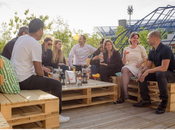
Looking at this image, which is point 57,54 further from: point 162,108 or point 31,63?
point 162,108

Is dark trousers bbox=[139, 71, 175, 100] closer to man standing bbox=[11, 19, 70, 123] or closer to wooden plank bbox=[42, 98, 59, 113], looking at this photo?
man standing bbox=[11, 19, 70, 123]

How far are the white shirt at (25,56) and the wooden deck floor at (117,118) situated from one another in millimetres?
843

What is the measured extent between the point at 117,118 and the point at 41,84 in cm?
120

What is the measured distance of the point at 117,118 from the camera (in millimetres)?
2875

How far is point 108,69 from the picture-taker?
466 centimetres

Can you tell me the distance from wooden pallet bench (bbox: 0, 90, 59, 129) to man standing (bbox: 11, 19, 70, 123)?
0.90 feet

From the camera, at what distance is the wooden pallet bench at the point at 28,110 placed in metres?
2.04

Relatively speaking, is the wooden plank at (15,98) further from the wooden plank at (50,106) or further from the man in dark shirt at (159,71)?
the man in dark shirt at (159,71)

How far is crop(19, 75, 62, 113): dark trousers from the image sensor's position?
2.63m

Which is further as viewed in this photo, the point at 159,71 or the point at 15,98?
the point at 159,71

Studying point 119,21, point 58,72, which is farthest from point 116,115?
point 119,21

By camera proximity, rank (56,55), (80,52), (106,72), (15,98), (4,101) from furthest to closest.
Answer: (80,52), (56,55), (106,72), (15,98), (4,101)

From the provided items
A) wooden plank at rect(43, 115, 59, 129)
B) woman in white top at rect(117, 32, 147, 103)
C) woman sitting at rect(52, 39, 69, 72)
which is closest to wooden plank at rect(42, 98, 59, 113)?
wooden plank at rect(43, 115, 59, 129)

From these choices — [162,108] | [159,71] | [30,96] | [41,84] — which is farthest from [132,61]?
[30,96]
